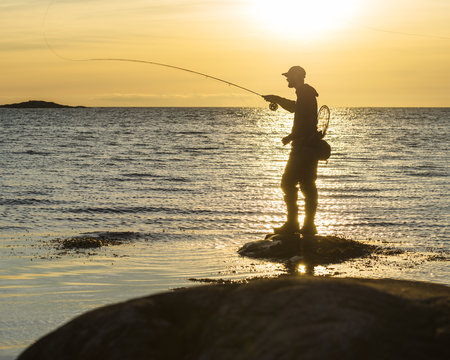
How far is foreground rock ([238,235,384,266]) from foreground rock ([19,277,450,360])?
5.74 metres

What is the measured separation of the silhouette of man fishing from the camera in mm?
10695

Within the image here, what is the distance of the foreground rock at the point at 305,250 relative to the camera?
10273 millimetres

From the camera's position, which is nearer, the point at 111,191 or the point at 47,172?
the point at 111,191

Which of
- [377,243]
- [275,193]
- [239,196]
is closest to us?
[377,243]

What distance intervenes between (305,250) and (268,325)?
6.78m

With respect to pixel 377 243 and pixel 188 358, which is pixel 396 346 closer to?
pixel 188 358

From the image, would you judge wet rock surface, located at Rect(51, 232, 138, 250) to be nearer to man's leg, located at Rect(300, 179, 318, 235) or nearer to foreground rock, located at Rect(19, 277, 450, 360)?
man's leg, located at Rect(300, 179, 318, 235)

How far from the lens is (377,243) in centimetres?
1229

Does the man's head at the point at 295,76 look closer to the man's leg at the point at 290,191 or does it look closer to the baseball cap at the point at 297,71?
the baseball cap at the point at 297,71

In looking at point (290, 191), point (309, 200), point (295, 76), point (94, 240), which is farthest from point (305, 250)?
point (94, 240)

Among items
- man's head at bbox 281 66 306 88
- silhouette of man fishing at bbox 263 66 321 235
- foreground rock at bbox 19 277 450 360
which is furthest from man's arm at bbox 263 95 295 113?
foreground rock at bbox 19 277 450 360

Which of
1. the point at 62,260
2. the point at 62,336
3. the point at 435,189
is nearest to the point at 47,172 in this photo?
the point at 435,189

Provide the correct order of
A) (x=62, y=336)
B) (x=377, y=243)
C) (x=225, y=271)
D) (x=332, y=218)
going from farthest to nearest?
(x=332, y=218), (x=377, y=243), (x=225, y=271), (x=62, y=336)

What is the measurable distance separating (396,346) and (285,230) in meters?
7.64
